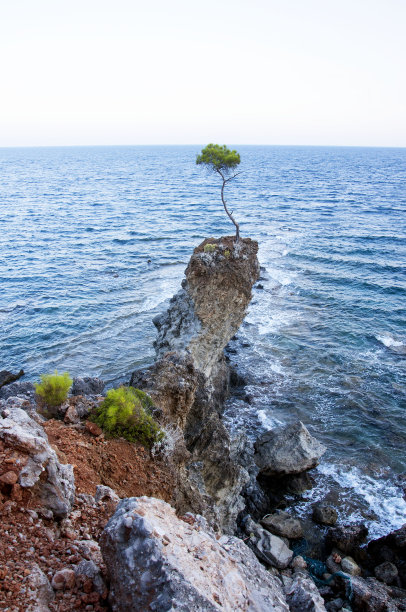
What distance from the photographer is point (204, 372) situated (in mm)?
28828

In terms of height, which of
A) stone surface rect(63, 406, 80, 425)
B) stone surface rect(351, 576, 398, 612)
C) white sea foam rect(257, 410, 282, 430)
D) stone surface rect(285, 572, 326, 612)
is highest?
stone surface rect(63, 406, 80, 425)

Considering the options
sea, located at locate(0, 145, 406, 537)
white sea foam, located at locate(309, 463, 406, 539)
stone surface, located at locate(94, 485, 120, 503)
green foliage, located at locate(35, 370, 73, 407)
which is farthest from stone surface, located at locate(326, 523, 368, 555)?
green foliage, located at locate(35, 370, 73, 407)

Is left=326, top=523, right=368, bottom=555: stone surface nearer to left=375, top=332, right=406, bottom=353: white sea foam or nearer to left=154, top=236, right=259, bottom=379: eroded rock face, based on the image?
left=154, top=236, right=259, bottom=379: eroded rock face

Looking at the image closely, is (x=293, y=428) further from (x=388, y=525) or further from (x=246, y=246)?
(x=246, y=246)

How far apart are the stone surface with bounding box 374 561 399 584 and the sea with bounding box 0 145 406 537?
2.29 metres

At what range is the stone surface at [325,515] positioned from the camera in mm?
21406

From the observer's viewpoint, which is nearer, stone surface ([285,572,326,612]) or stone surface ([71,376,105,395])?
stone surface ([285,572,326,612])

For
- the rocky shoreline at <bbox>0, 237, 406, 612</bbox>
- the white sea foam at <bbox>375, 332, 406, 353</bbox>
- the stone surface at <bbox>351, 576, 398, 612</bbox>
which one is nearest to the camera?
the rocky shoreline at <bbox>0, 237, 406, 612</bbox>

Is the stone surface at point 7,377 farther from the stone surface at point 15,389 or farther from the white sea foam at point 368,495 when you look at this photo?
the white sea foam at point 368,495

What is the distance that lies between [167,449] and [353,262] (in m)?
50.9

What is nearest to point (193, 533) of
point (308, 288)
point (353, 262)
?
point (308, 288)

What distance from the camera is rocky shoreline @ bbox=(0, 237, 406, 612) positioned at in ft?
25.5

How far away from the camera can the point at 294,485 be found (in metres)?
23.7

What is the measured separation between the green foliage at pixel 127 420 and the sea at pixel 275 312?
1247 centimetres
